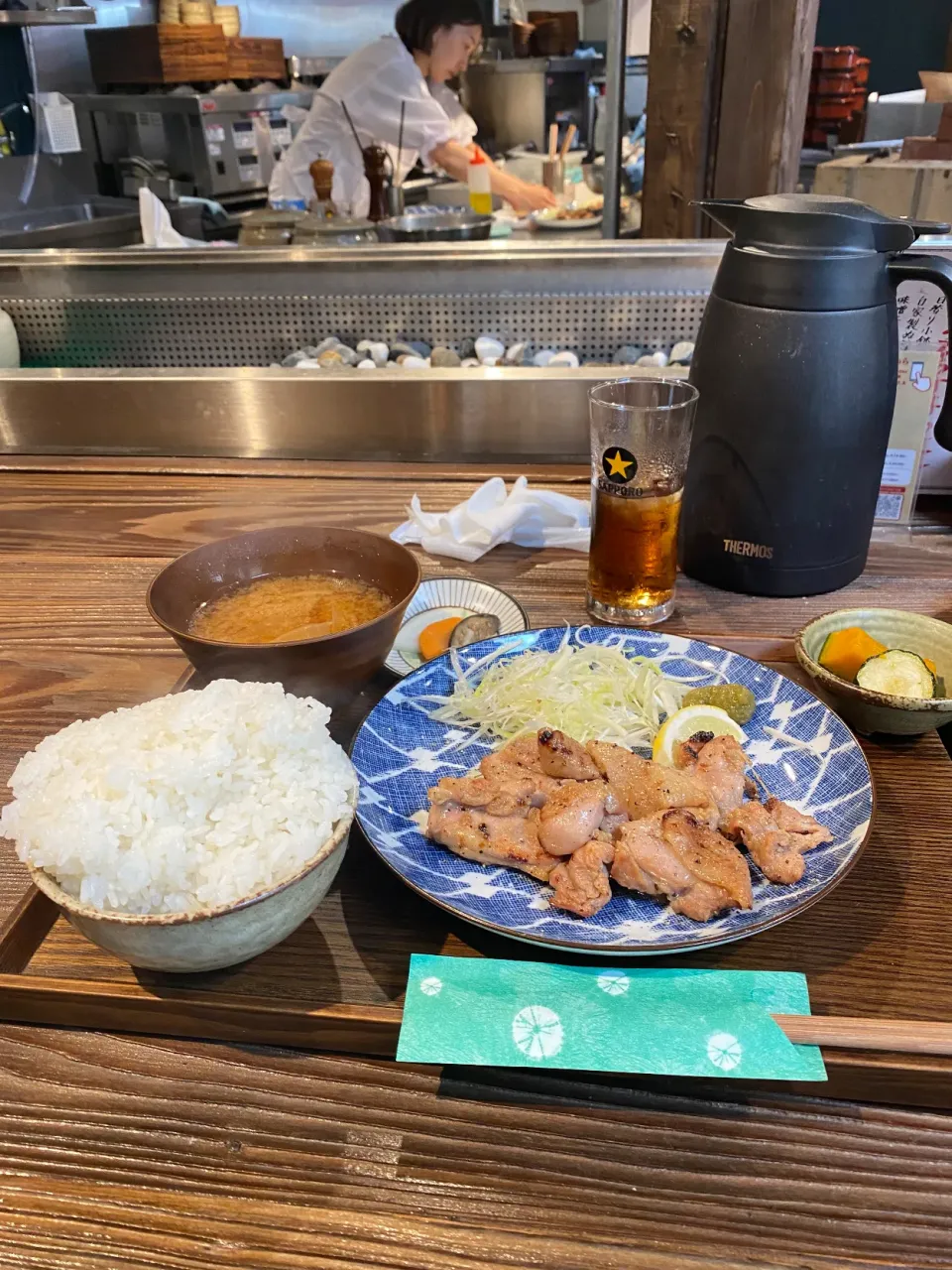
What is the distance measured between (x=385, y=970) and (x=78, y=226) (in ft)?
16.3

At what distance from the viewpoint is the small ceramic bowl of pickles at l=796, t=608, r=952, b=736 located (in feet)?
3.66

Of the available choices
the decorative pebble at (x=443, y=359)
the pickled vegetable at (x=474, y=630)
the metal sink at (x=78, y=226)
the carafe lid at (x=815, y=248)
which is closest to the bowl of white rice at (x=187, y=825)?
the pickled vegetable at (x=474, y=630)

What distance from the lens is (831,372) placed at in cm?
132

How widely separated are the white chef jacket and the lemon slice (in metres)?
5.05

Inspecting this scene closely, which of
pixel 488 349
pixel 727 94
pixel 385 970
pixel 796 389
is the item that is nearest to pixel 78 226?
pixel 488 349

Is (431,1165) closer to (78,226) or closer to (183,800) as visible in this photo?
(183,800)

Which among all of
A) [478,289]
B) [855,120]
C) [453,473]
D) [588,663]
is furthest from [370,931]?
[855,120]

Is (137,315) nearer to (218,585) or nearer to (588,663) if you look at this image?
(218,585)

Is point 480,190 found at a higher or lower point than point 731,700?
higher

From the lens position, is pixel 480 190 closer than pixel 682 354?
No

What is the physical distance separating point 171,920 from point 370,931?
9.6 inches

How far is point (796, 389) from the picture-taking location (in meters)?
1.33

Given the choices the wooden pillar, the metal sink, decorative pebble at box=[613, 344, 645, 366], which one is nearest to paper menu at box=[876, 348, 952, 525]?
decorative pebble at box=[613, 344, 645, 366]

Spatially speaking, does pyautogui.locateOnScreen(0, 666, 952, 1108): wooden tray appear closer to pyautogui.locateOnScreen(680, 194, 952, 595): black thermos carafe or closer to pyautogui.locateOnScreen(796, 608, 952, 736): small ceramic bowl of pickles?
pyautogui.locateOnScreen(796, 608, 952, 736): small ceramic bowl of pickles
